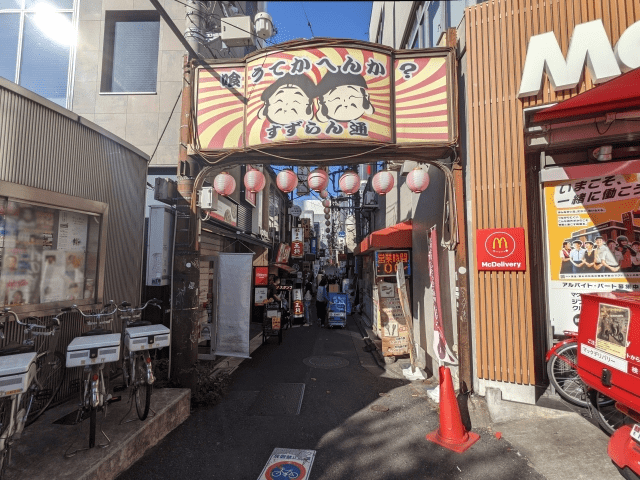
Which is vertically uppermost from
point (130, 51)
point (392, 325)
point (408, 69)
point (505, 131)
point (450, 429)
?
point (130, 51)

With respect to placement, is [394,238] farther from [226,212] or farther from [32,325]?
[32,325]

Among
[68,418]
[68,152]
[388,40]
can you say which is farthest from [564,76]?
[388,40]

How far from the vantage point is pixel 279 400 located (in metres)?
7.01

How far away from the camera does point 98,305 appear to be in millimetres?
6492

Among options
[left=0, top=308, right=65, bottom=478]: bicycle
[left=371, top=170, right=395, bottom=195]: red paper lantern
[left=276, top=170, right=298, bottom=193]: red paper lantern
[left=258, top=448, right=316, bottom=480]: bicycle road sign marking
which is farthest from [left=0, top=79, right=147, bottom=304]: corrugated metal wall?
[left=371, top=170, right=395, bottom=195]: red paper lantern

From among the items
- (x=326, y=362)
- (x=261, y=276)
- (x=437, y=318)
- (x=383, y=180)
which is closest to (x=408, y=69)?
(x=383, y=180)

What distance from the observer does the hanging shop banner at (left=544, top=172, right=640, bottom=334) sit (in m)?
6.00

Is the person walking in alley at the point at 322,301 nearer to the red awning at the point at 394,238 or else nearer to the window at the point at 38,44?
the red awning at the point at 394,238

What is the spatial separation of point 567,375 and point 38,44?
57.2ft

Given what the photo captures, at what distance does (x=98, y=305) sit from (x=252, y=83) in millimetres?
5320

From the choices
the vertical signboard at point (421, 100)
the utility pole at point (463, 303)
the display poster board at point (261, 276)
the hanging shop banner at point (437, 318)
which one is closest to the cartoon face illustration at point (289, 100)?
the vertical signboard at point (421, 100)

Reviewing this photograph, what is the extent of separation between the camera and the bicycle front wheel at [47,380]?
5105 millimetres

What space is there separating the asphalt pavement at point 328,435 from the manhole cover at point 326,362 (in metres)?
0.65

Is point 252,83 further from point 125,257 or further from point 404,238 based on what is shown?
point 404,238
